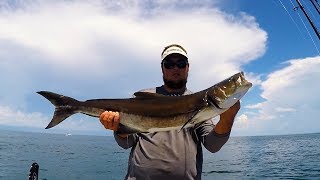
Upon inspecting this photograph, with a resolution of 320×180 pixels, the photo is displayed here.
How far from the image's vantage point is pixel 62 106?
496 cm

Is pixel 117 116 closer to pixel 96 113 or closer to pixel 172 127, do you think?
pixel 96 113

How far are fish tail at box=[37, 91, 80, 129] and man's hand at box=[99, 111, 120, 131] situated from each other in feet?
1.81

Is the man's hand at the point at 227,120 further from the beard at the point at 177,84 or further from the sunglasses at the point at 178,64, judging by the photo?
the sunglasses at the point at 178,64

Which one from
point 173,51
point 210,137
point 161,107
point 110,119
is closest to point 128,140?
point 110,119

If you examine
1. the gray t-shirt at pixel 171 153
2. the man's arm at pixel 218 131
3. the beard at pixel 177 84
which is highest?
the beard at pixel 177 84

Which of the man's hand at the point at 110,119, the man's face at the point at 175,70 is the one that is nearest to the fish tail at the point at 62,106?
the man's hand at the point at 110,119

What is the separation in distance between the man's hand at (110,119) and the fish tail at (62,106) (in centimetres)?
55

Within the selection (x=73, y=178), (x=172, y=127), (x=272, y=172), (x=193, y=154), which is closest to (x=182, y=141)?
(x=193, y=154)

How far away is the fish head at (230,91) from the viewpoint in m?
4.29

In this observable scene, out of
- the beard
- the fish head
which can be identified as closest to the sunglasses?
the beard

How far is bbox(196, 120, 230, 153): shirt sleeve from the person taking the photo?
501 cm

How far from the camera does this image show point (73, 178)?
38062mm

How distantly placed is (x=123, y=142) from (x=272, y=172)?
42719 mm

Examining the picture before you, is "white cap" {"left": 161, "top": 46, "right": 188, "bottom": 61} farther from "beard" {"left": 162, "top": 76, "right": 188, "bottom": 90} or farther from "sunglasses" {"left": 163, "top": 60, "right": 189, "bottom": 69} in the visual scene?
"beard" {"left": 162, "top": 76, "right": 188, "bottom": 90}
